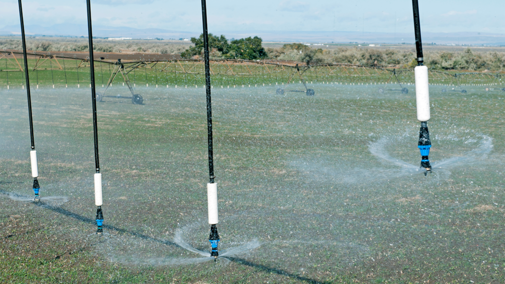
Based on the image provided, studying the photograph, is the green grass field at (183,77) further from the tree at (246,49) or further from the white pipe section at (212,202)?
the white pipe section at (212,202)

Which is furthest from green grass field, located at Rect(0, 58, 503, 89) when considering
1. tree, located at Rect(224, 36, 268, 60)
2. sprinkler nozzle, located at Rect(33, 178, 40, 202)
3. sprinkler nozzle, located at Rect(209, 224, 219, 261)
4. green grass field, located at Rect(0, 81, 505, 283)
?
sprinkler nozzle, located at Rect(209, 224, 219, 261)

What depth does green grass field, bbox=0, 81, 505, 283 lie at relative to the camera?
9.55 metres

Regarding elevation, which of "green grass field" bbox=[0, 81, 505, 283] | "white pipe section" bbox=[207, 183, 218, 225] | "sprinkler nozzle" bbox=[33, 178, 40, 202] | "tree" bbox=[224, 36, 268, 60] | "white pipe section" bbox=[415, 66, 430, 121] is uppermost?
"tree" bbox=[224, 36, 268, 60]

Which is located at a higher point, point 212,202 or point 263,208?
point 212,202

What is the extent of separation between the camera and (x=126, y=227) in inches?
472

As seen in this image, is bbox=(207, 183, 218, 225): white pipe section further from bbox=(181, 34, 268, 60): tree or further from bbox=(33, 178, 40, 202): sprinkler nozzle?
bbox=(181, 34, 268, 60): tree

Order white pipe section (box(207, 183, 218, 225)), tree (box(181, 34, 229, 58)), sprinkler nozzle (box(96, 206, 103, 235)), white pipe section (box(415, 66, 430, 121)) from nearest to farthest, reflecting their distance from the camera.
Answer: white pipe section (box(207, 183, 218, 225)) → white pipe section (box(415, 66, 430, 121)) → sprinkler nozzle (box(96, 206, 103, 235)) → tree (box(181, 34, 229, 58))

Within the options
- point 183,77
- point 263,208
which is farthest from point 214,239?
point 183,77

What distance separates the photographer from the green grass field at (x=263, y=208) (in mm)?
9547

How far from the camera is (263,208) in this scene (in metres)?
13.6

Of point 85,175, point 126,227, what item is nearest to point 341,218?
point 126,227

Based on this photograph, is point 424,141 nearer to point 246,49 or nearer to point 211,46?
point 246,49

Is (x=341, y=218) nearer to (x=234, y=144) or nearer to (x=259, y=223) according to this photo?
(x=259, y=223)

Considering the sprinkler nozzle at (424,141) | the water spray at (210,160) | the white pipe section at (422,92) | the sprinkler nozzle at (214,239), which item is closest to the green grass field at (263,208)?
the sprinkler nozzle at (214,239)
